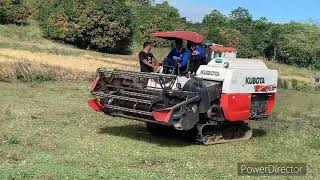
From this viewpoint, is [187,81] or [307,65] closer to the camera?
[187,81]

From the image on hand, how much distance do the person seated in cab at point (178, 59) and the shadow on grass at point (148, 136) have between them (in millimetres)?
1521

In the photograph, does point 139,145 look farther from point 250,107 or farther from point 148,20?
point 148,20

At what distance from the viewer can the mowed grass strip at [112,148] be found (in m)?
8.87

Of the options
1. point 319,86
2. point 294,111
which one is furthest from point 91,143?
point 319,86

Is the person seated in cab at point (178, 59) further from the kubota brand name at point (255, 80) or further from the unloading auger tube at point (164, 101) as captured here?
the kubota brand name at point (255, 80)

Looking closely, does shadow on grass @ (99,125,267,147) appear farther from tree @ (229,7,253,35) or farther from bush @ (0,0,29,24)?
tree @ (229,7,253,35)

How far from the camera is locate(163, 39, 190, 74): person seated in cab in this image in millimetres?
12570

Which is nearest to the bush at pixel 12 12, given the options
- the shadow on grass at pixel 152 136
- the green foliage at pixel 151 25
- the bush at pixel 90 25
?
the bush at pixel 90 25

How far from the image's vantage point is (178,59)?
1262cm

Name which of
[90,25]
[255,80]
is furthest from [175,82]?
[90,25]

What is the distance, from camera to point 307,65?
90.4 m

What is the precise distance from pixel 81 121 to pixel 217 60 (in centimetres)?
396

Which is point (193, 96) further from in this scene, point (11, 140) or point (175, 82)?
point (11, 140)

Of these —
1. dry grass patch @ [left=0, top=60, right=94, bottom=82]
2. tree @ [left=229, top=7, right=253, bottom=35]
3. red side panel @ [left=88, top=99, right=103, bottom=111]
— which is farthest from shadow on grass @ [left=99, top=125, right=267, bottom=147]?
tree @ [left=229, top=7, right=253, bottom=35]
